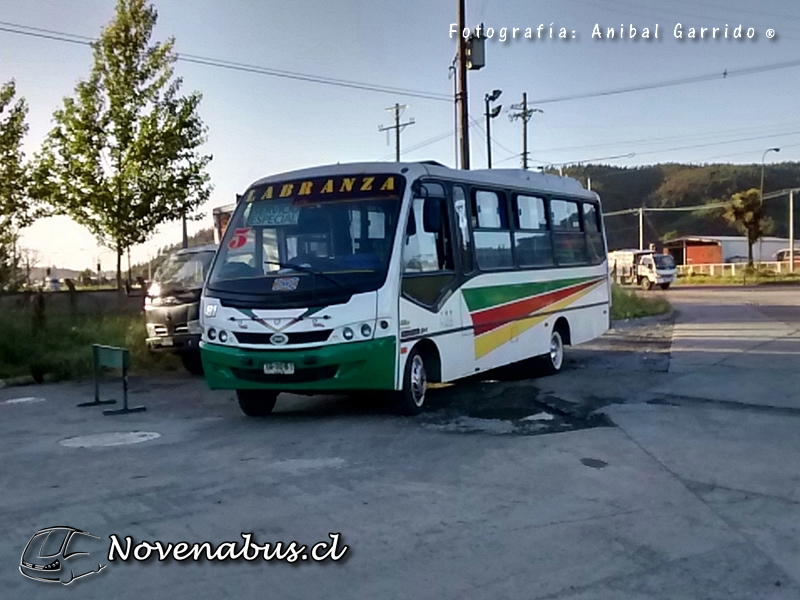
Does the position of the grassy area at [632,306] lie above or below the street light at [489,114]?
below

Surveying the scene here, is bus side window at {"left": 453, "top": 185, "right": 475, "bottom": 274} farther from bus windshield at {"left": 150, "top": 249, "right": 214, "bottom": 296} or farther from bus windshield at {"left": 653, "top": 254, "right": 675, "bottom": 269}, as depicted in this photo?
bus windshield at {"left": 653, "top": 254, "right": 675, "bottom": 269}

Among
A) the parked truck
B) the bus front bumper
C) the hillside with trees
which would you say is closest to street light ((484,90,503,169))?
the parked truck

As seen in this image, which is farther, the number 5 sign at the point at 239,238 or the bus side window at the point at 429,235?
the number 5 sign at the point at 239,238

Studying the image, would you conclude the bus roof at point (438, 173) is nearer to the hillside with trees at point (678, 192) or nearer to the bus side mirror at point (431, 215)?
the bus side mirror at point (431, 215)

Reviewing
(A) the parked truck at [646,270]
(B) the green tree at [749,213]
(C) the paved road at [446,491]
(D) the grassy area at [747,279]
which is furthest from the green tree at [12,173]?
(B) the green tree at [749,213]

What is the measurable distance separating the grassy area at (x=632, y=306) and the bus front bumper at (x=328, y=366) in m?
16.8

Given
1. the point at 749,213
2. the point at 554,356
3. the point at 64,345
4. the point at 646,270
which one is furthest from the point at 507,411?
the point at 749,213

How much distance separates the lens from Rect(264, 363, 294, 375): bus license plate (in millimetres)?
9766

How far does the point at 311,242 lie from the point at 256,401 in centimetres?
207

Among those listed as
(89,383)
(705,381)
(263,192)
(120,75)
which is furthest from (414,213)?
(120,75)

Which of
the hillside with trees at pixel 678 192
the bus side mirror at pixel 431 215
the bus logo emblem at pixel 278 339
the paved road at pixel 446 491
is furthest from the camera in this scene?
the hillside with trees at pixel 678 192

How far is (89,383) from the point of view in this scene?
48.6 ft

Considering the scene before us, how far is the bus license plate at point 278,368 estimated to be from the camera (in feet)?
32.0

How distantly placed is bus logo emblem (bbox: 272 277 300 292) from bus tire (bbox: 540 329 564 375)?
17.9ft
